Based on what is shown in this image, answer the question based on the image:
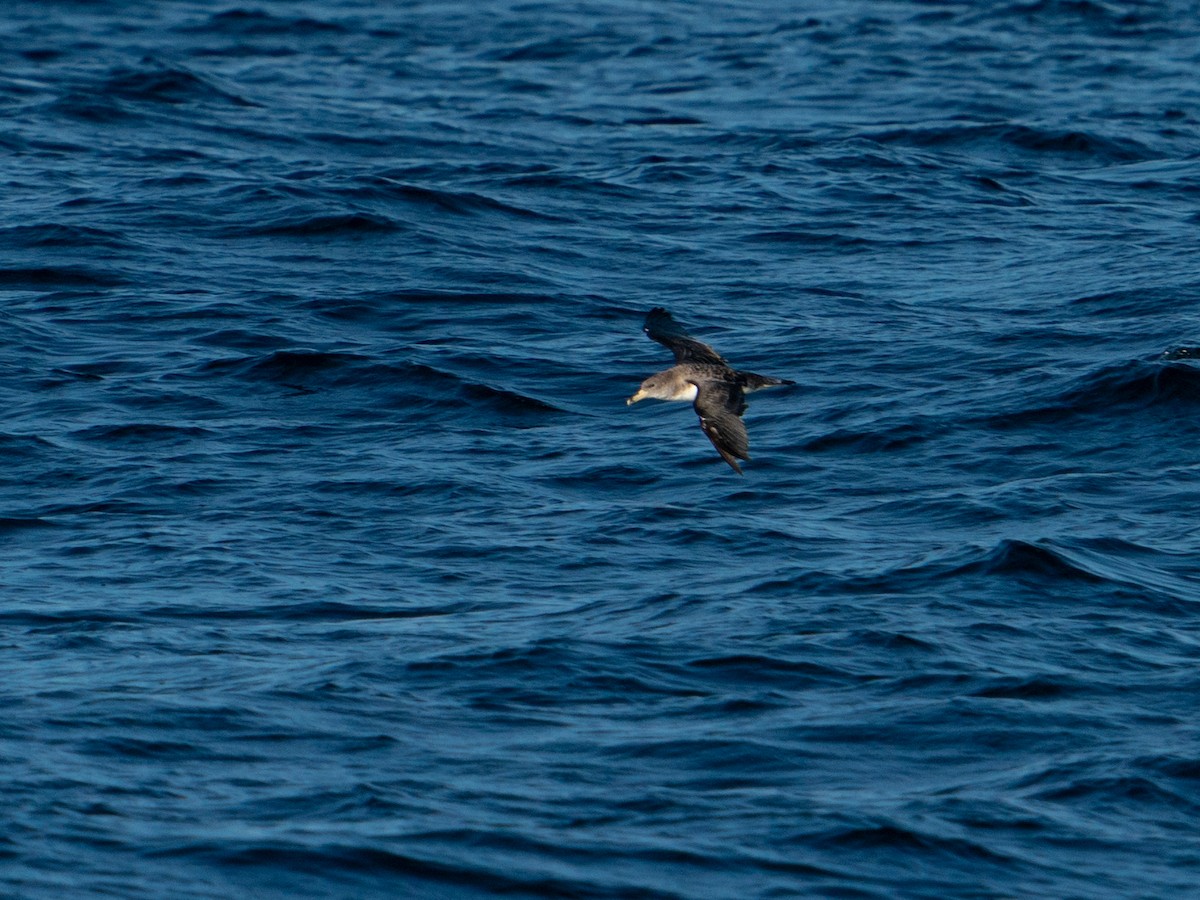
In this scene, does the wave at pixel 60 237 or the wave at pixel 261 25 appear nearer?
the wave at pixel 60 237

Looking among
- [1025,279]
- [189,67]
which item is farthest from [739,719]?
[189,67]

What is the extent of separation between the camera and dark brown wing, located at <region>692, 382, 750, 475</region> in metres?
11.4

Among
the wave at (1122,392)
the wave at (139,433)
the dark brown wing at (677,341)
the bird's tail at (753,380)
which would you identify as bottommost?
the wave at (1122,392)

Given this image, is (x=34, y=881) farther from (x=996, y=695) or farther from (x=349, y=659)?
(x=996, y=695)

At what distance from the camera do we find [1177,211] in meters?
20.7

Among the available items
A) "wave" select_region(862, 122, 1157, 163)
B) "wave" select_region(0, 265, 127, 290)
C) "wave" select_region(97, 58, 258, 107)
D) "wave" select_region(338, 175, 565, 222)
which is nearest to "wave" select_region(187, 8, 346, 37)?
"wave" select_region(97, 58, 258, 107)

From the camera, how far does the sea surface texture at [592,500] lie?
9.37 m

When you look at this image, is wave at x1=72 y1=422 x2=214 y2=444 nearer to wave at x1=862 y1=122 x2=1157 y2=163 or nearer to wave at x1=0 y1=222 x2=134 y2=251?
wave at x1=0 y1=222 x2=134 y2=251

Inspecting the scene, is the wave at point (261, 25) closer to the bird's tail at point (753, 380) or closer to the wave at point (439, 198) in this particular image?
the wave at point (439, 198)

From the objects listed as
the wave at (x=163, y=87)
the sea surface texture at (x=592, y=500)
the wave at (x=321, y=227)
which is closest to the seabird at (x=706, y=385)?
the sea surface texture at (x=592, y=500)

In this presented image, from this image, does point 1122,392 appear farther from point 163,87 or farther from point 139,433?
point 163,87

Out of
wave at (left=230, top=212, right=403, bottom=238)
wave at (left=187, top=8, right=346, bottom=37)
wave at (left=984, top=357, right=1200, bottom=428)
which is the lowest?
A: wave at (left=984, top=357, right=1200, bottom=428)

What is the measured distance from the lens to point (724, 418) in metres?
11.8

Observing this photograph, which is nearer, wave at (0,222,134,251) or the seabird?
the seabird
